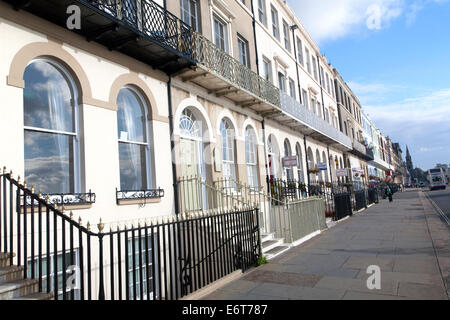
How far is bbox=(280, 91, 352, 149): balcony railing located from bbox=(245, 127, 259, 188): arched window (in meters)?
2.63

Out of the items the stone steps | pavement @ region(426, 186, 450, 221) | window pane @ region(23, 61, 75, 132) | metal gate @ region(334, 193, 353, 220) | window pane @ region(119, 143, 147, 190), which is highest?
window pane @ region(23, 61, 75, 132)

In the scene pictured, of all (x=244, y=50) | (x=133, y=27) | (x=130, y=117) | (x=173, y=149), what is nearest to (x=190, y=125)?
(x=173, y=149)

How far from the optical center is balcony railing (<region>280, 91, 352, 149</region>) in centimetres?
1602

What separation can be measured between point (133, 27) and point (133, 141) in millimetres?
2443

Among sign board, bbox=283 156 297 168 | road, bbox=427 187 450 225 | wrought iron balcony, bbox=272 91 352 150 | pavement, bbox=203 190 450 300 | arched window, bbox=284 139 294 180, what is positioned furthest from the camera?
arched window, bbox=284 139 294 180

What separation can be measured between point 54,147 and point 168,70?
13.1 ft

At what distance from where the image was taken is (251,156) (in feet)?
44.4

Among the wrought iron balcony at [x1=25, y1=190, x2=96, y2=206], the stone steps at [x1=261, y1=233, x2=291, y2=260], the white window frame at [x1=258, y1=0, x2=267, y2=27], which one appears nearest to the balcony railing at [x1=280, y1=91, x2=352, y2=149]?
the white window frame at [x1=258, y1=0, x2=267, y2=27]

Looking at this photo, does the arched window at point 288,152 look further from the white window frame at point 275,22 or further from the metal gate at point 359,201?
the metal gate at point 359,201

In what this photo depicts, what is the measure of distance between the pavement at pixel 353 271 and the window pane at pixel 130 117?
12.9ft

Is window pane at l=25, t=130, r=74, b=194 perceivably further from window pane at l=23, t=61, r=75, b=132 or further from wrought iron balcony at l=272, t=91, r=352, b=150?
wrought iron balcony at l=272, t=91, r=352, b=150

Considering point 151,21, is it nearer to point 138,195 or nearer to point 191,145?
point 191,145

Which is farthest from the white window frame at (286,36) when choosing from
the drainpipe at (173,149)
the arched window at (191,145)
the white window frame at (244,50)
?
the drainpipe at (173,149)
